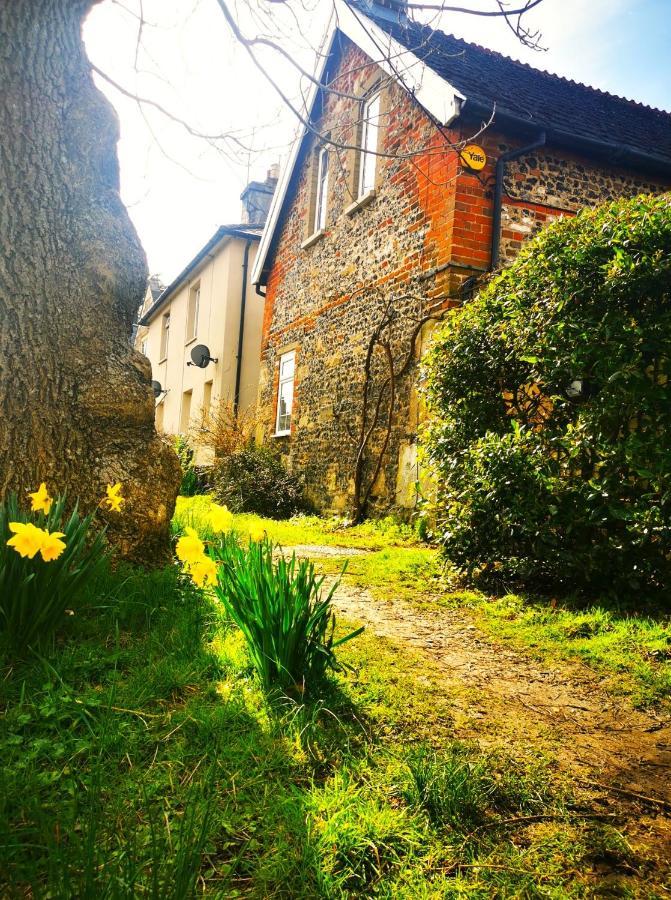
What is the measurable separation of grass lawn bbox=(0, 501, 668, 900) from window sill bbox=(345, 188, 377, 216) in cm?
813

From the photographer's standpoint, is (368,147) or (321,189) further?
(321,189)

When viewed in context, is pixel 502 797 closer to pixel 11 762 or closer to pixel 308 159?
pixel 11 762

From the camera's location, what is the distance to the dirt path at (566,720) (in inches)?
70.5

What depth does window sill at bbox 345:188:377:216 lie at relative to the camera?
9102 mm

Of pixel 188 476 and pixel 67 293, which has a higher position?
pixel 67 293

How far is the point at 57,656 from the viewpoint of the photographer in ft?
7.47

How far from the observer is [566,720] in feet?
7.67

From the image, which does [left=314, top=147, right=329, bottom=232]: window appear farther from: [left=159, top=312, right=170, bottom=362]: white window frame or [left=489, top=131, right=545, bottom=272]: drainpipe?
[left=159, top=312, right=170, bottom=362]: white window frame

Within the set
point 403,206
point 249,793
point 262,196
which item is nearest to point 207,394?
point 262,196

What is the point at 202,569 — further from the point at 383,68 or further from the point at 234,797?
the point at 383,68

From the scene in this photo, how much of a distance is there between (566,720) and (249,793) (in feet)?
4.34

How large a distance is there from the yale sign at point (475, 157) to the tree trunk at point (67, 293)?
4.63m

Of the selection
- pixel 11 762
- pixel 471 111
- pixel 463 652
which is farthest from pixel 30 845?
pixel 471 111

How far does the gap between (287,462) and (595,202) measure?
655 centimetres
